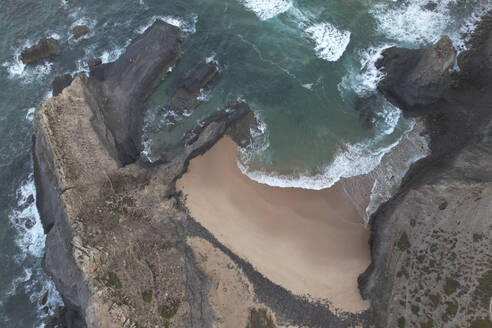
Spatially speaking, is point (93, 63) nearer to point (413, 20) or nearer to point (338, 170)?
point (338, 170)

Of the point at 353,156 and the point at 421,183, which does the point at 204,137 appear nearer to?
the point at 353,156

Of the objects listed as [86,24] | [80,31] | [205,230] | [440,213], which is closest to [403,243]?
[440,213]

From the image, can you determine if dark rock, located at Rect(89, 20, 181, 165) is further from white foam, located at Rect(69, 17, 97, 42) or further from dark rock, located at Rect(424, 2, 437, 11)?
dark rock, located at Rect(424, 2, 437, 11)

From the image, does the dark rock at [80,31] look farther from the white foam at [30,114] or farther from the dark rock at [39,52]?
the white foam at [30,114]

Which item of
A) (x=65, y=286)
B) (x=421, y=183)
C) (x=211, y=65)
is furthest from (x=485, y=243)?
(x=65, y=286)

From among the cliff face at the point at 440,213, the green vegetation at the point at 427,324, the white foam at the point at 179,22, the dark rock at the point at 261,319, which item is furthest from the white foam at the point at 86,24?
the green vegetation at the point at 427,324

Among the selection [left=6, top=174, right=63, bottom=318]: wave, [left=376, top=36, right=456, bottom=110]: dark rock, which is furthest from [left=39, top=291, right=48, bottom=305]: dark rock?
[left=376, top=36, right=456, bottom=110]: dark rock

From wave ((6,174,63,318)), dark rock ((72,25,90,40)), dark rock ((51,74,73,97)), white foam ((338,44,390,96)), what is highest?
white foam ((338,44,390,96))
